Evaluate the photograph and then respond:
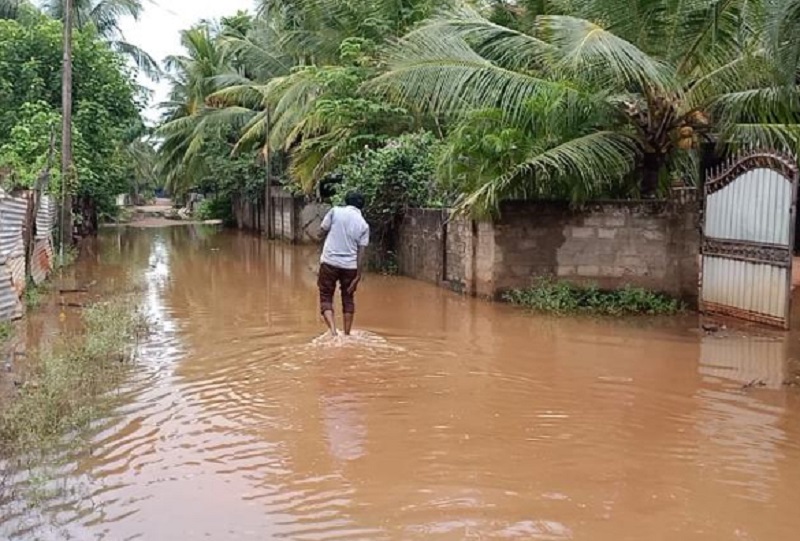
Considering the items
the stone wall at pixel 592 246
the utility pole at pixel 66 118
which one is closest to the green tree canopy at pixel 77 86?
the utility pole at pixel 66 118

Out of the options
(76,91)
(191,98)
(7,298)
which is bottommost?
(7,298)

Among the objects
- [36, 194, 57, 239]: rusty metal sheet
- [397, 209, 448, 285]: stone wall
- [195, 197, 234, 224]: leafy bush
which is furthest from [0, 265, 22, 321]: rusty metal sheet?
[195, 197, 234, 224]: leafy bush

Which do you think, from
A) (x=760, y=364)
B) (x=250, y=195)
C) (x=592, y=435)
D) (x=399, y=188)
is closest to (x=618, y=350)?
(x=760, y=364)

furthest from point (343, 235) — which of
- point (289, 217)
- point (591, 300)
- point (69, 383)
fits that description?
point (289, 217)

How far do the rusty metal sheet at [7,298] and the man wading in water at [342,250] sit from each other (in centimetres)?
366

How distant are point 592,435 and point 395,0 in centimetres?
1436

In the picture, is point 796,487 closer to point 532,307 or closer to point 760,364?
point 760,364

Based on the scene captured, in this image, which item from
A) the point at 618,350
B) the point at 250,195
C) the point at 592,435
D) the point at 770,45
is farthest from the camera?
the point at 250,195

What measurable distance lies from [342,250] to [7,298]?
160 inches

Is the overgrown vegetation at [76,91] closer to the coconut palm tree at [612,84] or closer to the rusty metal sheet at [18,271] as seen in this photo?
the rusty metal sheet at [18,271]

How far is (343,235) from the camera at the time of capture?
933 cm

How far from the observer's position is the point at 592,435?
605 cm

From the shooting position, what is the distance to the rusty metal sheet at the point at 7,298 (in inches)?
387

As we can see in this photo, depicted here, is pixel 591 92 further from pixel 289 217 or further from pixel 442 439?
pixel 289 217
